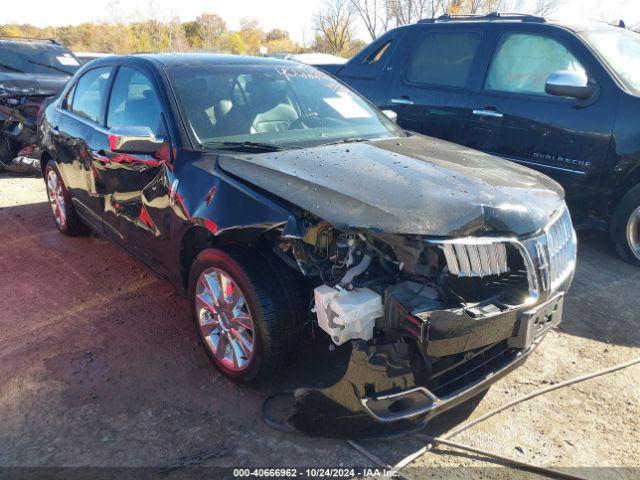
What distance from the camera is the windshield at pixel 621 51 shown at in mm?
4621

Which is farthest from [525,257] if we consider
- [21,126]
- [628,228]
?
[21,126]

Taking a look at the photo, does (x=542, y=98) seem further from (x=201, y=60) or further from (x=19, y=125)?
(x=19, y=125)

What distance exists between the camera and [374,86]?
6.02 metres

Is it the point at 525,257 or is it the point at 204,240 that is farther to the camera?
the point at 204,240

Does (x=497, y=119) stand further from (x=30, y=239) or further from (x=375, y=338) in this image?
(x=30, y=239)

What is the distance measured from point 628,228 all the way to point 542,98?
1331 mm

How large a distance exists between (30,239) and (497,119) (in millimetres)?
4541

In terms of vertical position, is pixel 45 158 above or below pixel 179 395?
above

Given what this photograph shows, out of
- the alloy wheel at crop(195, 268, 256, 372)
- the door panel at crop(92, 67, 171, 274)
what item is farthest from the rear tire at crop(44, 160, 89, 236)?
the alloy wheel at crop(195, 268, 256, 372)

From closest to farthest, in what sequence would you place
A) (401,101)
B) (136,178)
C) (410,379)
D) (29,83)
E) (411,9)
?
(410,379) < (136,178) < (401,101) < (29,83) < (411,9)

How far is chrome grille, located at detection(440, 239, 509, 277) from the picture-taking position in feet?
7.61

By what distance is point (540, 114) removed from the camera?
478 centimetres

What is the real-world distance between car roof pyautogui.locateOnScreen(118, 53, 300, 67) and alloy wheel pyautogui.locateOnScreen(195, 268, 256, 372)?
5.22 feet

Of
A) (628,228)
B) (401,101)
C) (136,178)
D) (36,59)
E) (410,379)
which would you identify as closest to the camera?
(410,379)
